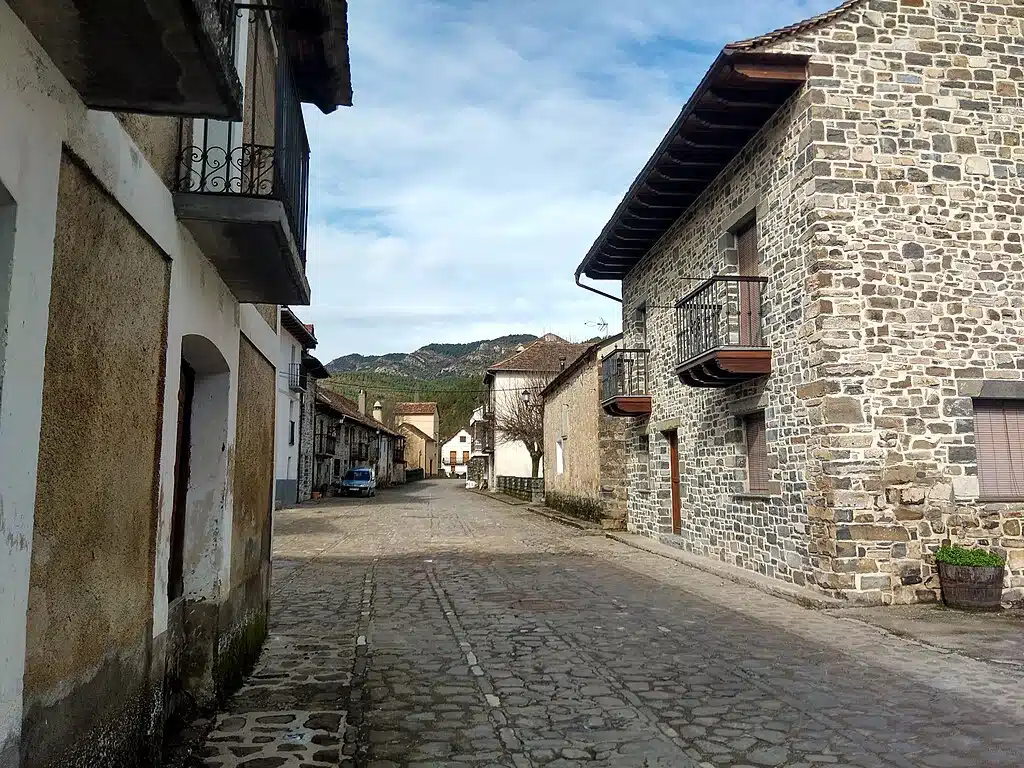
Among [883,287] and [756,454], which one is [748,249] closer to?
[883,287]

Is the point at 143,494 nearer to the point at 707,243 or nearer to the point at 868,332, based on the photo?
the point at 868,332

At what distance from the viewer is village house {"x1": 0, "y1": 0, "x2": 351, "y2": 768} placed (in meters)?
2.50

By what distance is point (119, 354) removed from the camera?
3.41 metres

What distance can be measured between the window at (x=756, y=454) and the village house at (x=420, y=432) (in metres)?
73.8

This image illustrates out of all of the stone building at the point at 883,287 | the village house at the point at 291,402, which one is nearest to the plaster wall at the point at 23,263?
the stone building at the point at 883,287

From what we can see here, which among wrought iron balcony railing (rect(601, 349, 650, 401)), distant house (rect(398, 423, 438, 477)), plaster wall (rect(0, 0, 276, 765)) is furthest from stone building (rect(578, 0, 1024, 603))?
distant house (rect(398, 423, 438, 477))

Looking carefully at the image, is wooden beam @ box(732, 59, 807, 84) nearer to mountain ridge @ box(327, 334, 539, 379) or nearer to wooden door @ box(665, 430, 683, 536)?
wooden door @ box(665, 430, 683, 536)

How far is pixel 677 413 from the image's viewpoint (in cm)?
1507

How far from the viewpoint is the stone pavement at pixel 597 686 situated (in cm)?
444

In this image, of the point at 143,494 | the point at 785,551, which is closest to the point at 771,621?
the point at 785,551

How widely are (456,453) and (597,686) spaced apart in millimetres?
89869

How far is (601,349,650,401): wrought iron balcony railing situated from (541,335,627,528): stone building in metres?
0.10

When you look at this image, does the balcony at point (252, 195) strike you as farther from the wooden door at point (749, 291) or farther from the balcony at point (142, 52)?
the wooden door at point (749, 291)

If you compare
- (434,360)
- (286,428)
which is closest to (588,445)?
(286,428)
